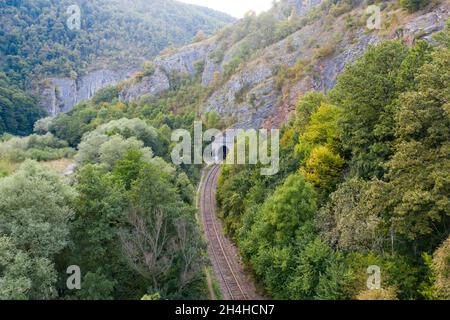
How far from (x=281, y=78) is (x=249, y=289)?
40.2 metres

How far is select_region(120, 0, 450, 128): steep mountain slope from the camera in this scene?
46.0 meters

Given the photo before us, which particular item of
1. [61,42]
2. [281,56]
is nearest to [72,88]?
[61,42]

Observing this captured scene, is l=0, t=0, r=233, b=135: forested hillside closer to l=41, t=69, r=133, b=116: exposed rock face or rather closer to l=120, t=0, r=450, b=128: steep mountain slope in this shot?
l=41, t=69, r=133, b=116: exposed rock face

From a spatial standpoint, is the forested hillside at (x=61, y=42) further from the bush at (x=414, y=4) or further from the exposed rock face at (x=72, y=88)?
the bush at (x=414, y=4)

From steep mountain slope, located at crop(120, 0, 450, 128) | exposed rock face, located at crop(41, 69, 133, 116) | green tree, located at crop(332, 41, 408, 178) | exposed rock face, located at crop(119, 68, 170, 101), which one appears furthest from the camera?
exposed rock face, located at crop(41, 69, 133, 116)

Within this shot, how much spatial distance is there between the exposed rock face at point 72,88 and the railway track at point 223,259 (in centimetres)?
9849

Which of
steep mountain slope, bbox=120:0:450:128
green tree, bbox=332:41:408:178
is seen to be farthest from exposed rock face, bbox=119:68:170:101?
green tree, bbox=332:41:408:178

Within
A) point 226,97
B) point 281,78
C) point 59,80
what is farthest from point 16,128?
point 281,78

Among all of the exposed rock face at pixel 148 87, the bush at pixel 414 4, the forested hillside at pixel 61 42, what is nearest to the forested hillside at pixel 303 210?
the bush at pixel 414 4

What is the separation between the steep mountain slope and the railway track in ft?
66.5

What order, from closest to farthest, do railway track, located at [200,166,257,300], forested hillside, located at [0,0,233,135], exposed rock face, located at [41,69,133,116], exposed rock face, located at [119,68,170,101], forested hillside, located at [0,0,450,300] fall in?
1. forested hillside, located at [0,0,450,300]
2. railway track, located at [200,166,257,300]
3. exposed rock face, located at [119,68,170,101]
4. exposed rock face, located at [41,69,133,116]
5. forested hillside, located at [0,0,233,135]

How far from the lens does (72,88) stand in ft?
441

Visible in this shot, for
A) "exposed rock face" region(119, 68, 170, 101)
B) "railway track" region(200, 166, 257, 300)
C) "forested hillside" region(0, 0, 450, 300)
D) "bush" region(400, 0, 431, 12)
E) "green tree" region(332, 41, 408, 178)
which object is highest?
"bush" region(400, 0, 431, 12)

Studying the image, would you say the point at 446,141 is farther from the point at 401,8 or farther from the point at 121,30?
the point at 121,30
